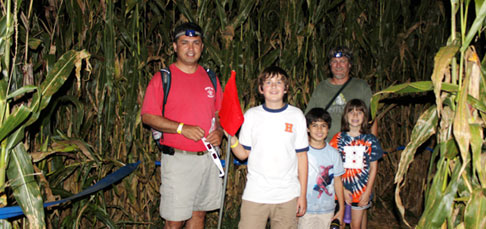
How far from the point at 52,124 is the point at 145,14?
1.20m

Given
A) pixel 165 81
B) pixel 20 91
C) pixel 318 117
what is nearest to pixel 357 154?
pixel 318 117

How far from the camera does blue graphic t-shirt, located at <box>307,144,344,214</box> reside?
268 cm

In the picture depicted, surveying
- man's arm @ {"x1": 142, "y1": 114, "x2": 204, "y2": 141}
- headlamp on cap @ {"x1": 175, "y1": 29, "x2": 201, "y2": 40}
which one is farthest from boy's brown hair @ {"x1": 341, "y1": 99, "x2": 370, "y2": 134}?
headlamp on cap @ {"x1": 175, "y1": 29, "x2": 201, "y2": 40}

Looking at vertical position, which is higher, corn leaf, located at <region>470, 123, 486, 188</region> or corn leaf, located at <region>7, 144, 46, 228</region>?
corn leaf, located at <region>470, 123, 486, 188</region>

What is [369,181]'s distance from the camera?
2.92 m

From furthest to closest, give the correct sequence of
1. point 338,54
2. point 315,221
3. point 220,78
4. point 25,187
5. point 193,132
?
point 220,78 < point 338,54 < point 315,221 < point 193,132 < point 25,187

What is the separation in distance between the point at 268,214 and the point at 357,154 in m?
0.89

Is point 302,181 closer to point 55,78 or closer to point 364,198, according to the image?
point 364,198

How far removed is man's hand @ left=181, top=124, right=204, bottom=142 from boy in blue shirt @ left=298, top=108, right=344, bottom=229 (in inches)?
30.6

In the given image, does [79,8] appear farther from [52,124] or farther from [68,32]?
[52,124]

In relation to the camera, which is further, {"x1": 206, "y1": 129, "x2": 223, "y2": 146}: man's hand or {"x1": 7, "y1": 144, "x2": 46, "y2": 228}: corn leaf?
{"x1": 206, "y1": 129, "x2": 223, "y2": 146}: man's hand

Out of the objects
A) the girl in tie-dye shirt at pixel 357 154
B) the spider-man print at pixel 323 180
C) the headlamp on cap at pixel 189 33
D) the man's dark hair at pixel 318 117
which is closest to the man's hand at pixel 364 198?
the girl in tie-dye shirt at pixel 357 154

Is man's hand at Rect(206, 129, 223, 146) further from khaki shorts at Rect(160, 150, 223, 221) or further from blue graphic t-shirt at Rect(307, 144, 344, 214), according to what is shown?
blue graphic t-shirt at Rect(307, 144, 344, 214)

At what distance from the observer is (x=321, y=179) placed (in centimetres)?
270
